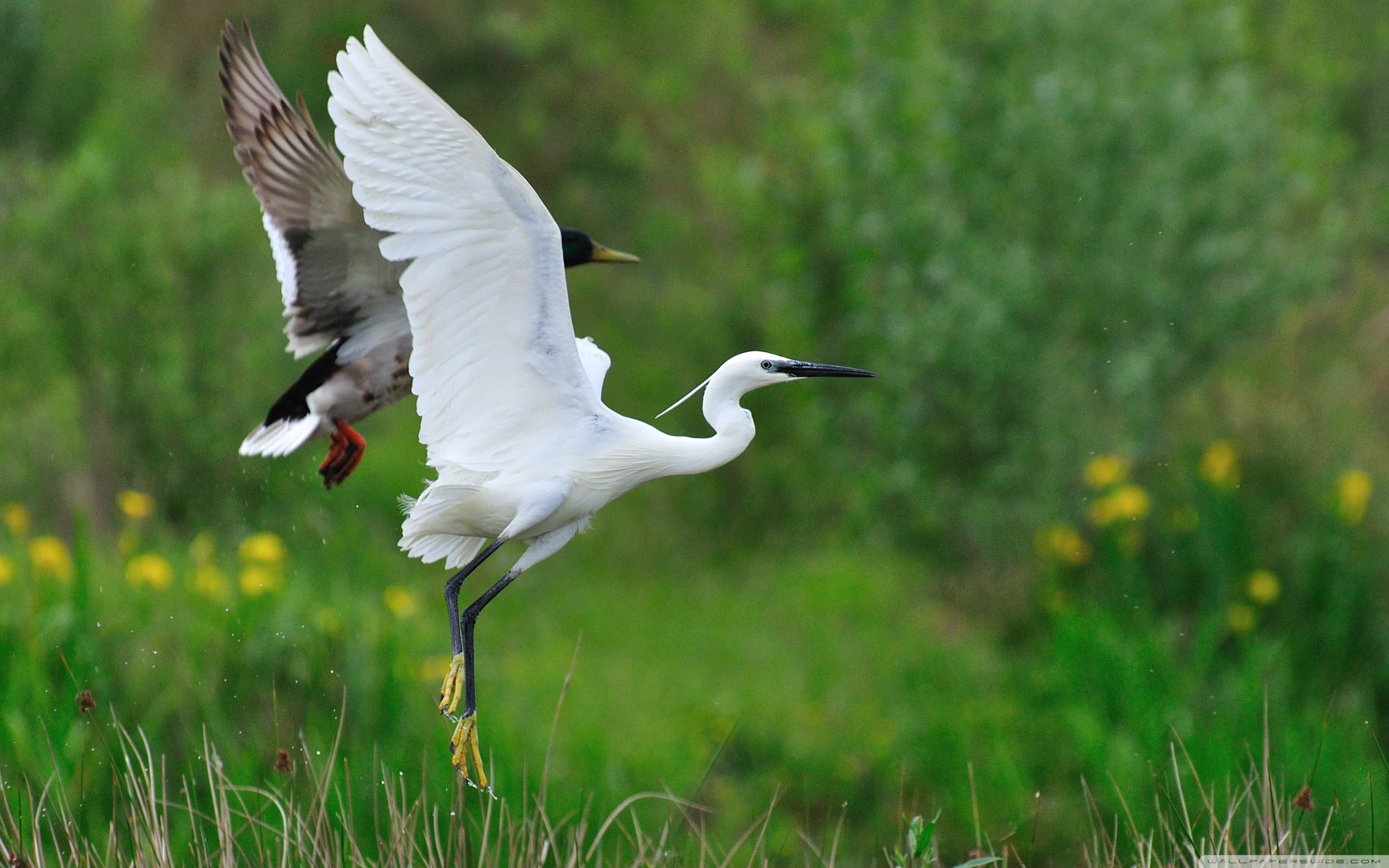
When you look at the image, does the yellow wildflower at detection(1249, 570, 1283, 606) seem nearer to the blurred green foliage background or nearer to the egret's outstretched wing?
the blurred green foliage background

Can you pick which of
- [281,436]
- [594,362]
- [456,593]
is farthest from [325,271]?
[456,593]

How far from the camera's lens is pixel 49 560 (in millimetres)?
6465

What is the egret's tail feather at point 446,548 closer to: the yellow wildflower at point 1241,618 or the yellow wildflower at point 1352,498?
the yellow wildflower at point 1241,618

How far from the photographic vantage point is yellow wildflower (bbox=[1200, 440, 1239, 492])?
774 cm

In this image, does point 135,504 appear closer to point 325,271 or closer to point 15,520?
point 15,520

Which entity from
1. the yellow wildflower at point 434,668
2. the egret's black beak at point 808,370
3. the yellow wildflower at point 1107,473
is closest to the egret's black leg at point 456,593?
the egret's black beak at point 808,370

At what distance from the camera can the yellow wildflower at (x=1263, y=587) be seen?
7.52m

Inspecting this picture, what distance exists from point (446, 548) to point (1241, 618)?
17.5 ft

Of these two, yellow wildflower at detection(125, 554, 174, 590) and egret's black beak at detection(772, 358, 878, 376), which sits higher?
egret's black beak at detection(772, 358, 878, 376)

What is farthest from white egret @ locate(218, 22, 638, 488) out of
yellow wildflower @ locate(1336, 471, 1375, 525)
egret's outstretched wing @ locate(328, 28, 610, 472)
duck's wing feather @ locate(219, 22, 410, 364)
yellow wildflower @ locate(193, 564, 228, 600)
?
yellow wildflower @ locate(1336, 471, 1375, 525)

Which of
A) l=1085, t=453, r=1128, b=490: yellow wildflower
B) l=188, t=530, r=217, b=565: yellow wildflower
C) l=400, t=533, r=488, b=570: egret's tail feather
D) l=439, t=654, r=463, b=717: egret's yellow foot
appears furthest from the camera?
l=1085, t=453, r=1128, b=490: yellow wildflower

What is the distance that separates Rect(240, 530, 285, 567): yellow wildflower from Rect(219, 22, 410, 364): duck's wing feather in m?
1.70

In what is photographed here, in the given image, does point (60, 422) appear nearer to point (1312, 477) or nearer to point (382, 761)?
point (382, 761)

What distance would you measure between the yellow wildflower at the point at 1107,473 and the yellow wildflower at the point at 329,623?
159 inches
